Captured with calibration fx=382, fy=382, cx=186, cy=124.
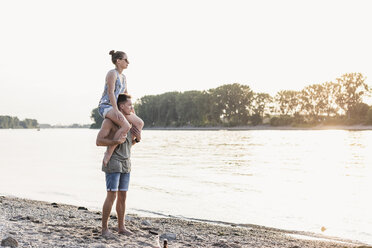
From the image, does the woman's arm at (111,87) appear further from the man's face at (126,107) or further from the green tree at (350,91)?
the green tree at (350,91)

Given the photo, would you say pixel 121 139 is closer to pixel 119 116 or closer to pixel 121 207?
pixel 119 116

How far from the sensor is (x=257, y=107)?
407ft

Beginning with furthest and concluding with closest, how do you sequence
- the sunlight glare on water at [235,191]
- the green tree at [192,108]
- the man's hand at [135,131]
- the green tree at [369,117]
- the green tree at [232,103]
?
1. the green tree at [192,108]
2. the green tree at [232,103]
3. the green tree at [369,117]
4. the sunlight glare on water at [235,191]
5. the man's hand at [135,131]

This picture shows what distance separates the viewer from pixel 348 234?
8844 mm

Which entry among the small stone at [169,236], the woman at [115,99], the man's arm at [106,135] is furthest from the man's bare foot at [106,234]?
the man's arm at [106,135]

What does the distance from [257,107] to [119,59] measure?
120606 mm

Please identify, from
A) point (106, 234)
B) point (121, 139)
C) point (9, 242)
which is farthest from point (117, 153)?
point (9, 242)

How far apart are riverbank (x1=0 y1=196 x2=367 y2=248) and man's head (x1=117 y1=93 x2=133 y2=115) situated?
204cm

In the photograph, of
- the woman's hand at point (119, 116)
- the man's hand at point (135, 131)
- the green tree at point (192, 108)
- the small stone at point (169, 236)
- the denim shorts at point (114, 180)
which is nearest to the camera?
the woman's hand at point (119, 116)

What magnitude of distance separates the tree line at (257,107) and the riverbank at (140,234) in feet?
A: 314

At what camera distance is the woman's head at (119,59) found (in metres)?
5.93

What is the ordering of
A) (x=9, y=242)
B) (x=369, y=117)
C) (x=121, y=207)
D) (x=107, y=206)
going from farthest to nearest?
(x=369, y=117)
(x=121, y=207)
(x=107, y=206)
(x=9, y=242)

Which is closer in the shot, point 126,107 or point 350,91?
point 126,107

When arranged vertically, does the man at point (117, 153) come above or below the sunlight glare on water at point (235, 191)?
above
